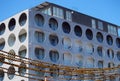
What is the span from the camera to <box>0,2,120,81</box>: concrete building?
60500 millimetres

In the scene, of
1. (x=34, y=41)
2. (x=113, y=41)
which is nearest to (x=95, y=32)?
(x=113, y=41)

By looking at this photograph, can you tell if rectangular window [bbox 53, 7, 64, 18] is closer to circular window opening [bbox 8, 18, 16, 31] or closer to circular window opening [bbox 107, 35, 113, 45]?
circular window opening [bbox 8, 18, 16, 31]

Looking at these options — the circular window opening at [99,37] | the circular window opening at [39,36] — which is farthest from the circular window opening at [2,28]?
the circular window opening at [99,37]

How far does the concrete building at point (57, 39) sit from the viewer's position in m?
60.5

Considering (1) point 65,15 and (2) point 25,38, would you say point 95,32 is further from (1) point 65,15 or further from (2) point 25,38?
(2) point 25,38

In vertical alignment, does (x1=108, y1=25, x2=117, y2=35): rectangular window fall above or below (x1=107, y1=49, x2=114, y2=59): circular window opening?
above

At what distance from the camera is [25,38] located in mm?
60625

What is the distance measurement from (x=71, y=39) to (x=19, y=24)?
11.1 meters

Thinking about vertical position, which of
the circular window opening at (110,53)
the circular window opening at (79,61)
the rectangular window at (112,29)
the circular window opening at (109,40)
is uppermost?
the rectangular window at (112,29)

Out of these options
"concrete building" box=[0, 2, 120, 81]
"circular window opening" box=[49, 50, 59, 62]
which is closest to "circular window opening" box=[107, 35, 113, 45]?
"concrete building" box=[0, 2, 120, 81]

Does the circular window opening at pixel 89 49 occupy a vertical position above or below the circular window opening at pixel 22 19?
below

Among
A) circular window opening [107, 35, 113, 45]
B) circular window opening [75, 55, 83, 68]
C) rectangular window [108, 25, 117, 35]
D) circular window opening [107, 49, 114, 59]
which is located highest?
rectangular window [108, 25, 117, 35]

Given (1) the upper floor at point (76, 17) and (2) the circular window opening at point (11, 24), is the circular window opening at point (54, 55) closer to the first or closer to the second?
(1) the upper floor at point (76, 17)

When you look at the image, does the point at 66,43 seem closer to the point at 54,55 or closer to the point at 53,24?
the point at 54,55
